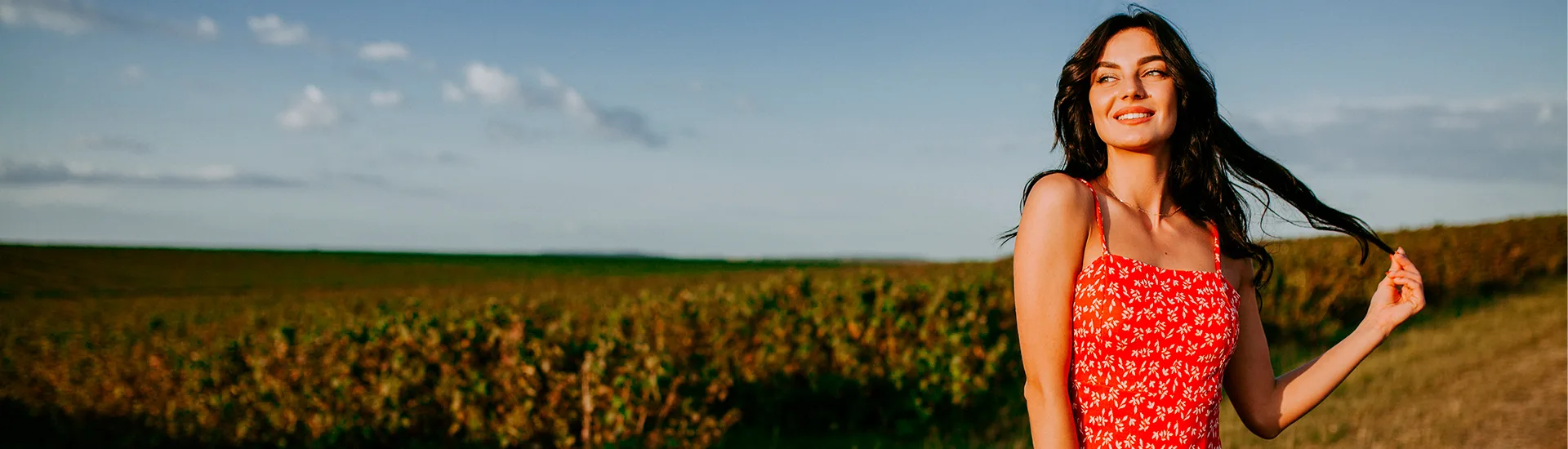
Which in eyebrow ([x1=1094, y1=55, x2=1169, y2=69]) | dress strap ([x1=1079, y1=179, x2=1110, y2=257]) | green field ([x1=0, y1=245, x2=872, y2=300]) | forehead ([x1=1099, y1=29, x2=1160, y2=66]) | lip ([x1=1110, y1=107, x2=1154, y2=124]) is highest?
forehead ([x1=1099, y1=29, x2=1160, y2=66])

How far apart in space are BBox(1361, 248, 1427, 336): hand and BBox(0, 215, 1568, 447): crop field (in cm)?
205

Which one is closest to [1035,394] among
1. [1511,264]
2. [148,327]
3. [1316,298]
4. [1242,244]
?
[1242,244]

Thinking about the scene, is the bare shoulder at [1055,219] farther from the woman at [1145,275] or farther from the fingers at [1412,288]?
the fingers at [1412,288]

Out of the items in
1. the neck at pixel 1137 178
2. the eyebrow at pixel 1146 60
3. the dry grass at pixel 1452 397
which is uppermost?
the eyebrow at pixel 1146 60

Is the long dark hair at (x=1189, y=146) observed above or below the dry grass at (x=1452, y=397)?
above

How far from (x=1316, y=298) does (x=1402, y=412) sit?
634 centimetres

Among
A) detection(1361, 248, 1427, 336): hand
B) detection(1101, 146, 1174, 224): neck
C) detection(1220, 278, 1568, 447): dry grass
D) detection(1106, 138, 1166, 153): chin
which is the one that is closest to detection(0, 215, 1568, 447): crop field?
detection(1220, 278, 1568, 447): dry grass

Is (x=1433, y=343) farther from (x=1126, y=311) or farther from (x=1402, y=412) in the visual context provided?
(x=1126, y=311)

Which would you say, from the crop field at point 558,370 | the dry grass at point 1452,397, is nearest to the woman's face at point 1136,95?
the crop field at point 558,370

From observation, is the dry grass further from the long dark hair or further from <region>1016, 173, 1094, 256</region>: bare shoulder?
<region>1016, 173, 1094, 256</region>: bare shoulder

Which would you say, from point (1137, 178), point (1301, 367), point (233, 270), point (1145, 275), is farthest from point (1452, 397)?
point (233, 270)

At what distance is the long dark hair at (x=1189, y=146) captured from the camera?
8.11ft

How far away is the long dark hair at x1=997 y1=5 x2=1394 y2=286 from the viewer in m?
2.47

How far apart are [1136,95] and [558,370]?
5123 millimetres
